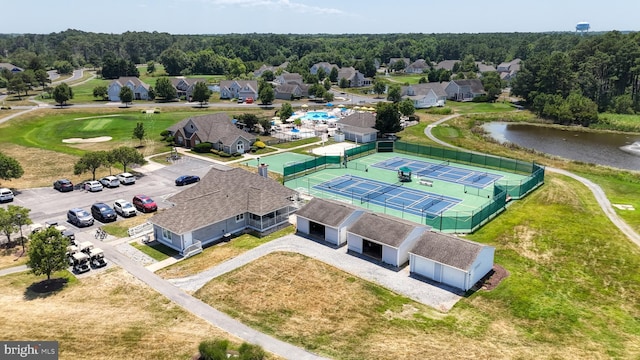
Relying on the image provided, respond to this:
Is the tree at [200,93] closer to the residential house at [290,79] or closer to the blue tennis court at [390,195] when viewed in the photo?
the residential house at [290,79]

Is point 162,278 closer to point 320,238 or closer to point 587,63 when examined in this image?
point 320,238

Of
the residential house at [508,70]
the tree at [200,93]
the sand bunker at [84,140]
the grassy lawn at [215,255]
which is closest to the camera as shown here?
the grassy lawn at [215,255]

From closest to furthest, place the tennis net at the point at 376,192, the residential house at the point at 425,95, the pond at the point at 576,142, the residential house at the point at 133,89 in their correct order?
the tennis net at the point at 376,192
the pond at the point at 576,142
the residential house at the point at 425,95
the residential house at the point at 133,89

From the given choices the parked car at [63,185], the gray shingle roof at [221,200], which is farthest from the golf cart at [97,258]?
the parked car at [63,185]

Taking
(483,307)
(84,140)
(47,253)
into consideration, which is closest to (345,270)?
(483,307)

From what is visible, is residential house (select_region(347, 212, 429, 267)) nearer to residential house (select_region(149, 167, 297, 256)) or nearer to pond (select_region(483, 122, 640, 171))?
residential house (select_region(149, 167, 297, 256))

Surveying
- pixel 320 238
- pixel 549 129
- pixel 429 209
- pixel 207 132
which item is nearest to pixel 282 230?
pixel 320 238
